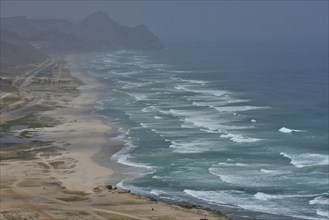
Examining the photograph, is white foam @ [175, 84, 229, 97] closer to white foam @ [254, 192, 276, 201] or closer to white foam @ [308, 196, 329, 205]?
white foam @ [254, 192, 276, 201]

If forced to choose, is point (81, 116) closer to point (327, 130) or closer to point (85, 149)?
point (85, 149)

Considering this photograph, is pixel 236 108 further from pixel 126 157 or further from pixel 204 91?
pixel 126 157

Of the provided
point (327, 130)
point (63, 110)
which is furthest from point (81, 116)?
point (327, 130)

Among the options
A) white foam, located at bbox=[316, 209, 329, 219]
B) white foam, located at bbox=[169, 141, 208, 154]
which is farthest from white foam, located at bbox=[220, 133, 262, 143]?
white foam, located at bbox=[316, 209, 329, 219]

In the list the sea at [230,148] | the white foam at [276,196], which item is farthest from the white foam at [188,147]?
the white foam at [276,196]

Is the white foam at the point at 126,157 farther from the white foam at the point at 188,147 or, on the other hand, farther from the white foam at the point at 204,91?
the white foam at the point at 204,91

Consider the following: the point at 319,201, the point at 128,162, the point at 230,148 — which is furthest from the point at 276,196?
the point at 128,162
